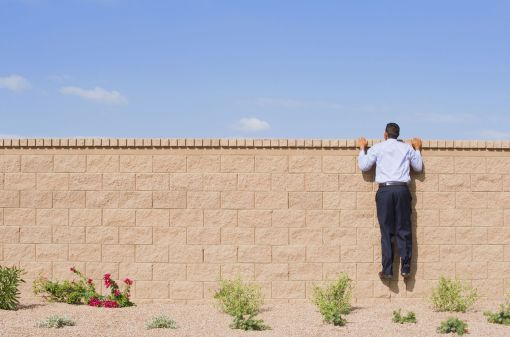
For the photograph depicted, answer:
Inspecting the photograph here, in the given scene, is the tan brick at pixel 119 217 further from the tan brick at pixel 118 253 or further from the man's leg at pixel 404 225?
the man's leg at pixel 404 225

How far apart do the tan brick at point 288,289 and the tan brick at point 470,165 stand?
10.3 ft

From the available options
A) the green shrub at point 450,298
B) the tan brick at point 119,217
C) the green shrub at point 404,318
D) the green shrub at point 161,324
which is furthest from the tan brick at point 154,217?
the green shrub at point 450,298

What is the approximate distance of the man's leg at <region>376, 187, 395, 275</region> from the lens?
1228 cm

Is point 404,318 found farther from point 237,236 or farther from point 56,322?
point 56,322

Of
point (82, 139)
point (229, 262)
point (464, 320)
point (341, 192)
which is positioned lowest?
point (464, 320)

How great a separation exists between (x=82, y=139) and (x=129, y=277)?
2341 mm

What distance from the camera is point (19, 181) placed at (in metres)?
12.9

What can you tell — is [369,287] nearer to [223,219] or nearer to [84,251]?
[223,219]

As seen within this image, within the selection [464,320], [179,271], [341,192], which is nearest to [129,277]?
[179,271]

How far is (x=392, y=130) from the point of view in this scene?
12578mm

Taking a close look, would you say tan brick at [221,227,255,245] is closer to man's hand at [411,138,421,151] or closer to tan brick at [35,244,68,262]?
tan brick at [35,244,68,262]

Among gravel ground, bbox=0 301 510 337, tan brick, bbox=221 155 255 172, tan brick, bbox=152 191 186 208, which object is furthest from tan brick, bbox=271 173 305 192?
gravel ground, bbox=0 301 510 337

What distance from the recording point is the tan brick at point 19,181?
12883 mm

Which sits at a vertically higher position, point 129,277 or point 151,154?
point 151,154
